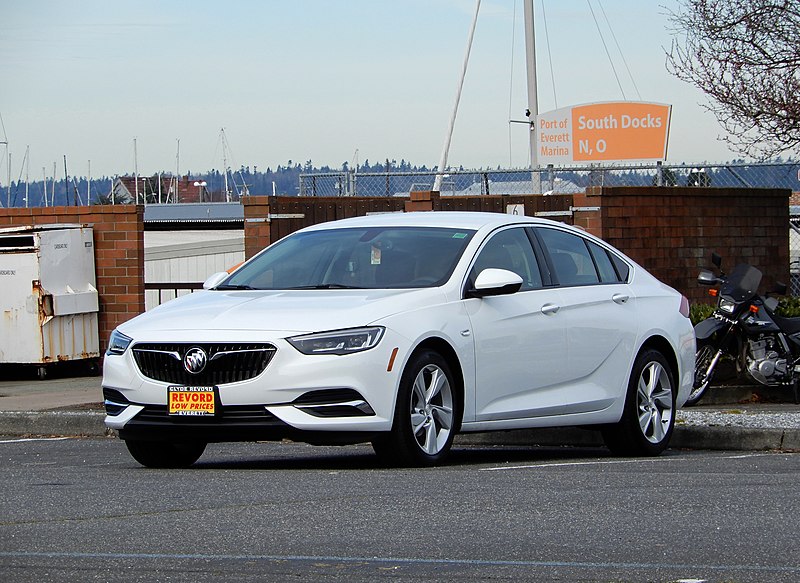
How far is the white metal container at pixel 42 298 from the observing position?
16719mm

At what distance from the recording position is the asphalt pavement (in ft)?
35.3

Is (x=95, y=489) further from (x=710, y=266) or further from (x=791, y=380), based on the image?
(x=710, y=266)

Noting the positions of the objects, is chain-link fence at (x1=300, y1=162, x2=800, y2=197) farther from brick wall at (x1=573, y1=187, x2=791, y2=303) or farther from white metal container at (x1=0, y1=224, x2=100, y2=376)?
white metal container at (x1=0, y1=224, x2=100, y2=376)

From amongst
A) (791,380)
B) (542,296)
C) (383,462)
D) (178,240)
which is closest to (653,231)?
(791,380)

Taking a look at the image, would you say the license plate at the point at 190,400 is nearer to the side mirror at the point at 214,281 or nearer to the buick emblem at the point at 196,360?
the buick emblem at the point at 196,360

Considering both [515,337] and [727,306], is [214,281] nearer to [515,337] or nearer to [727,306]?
[515,337]

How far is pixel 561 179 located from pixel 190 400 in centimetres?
1795

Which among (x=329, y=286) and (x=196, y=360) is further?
(x=329, y=286)

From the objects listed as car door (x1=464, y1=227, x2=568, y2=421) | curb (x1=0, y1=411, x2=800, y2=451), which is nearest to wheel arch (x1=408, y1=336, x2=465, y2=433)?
car door (x1=464, y1=227, x2=568, y2=421)

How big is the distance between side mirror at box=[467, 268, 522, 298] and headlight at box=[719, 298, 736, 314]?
15.8 feet

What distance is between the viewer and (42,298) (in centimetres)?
1673

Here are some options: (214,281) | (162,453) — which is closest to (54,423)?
(214,281)

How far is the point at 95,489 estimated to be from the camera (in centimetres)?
810

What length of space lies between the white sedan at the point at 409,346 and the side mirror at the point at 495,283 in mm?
12
